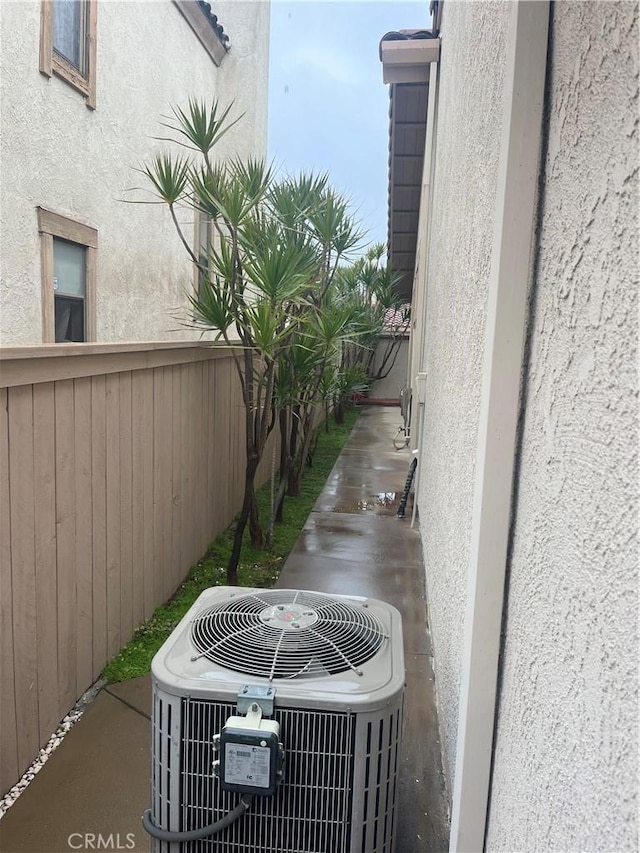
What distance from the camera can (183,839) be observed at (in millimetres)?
1403

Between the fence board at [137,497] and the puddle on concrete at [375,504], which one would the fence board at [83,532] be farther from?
the puddle on concrete at [375,504]

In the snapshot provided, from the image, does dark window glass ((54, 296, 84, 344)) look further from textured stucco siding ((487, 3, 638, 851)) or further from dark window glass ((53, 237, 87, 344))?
textured stucco siding ((487, 3, 638, 851))

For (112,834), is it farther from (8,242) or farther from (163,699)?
(8,242)

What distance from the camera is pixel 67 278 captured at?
558cm

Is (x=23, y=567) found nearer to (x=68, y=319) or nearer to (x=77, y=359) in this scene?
(x=77, y=359)

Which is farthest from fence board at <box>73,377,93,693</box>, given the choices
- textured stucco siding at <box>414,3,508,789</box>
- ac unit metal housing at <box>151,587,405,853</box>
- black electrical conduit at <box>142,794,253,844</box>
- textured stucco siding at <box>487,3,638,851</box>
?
textured stucco siding at <box>487,3,638,851</box>

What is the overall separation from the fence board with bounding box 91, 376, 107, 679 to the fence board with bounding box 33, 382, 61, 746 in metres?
0.34

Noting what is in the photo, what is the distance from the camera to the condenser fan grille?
1.50 m

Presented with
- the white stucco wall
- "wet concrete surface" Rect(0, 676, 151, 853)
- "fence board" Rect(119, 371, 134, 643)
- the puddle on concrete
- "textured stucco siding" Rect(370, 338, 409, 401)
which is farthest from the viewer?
"textured stucco siding" Rect(370, 338, 409, 401)

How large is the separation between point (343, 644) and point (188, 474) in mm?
2731

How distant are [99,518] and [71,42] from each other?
459 centimetres

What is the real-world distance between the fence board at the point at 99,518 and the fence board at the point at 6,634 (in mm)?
634

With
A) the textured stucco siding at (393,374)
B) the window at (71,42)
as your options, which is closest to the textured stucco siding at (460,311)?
the window at (71,42)

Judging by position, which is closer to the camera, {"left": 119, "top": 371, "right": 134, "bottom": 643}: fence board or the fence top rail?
the fence top rail
